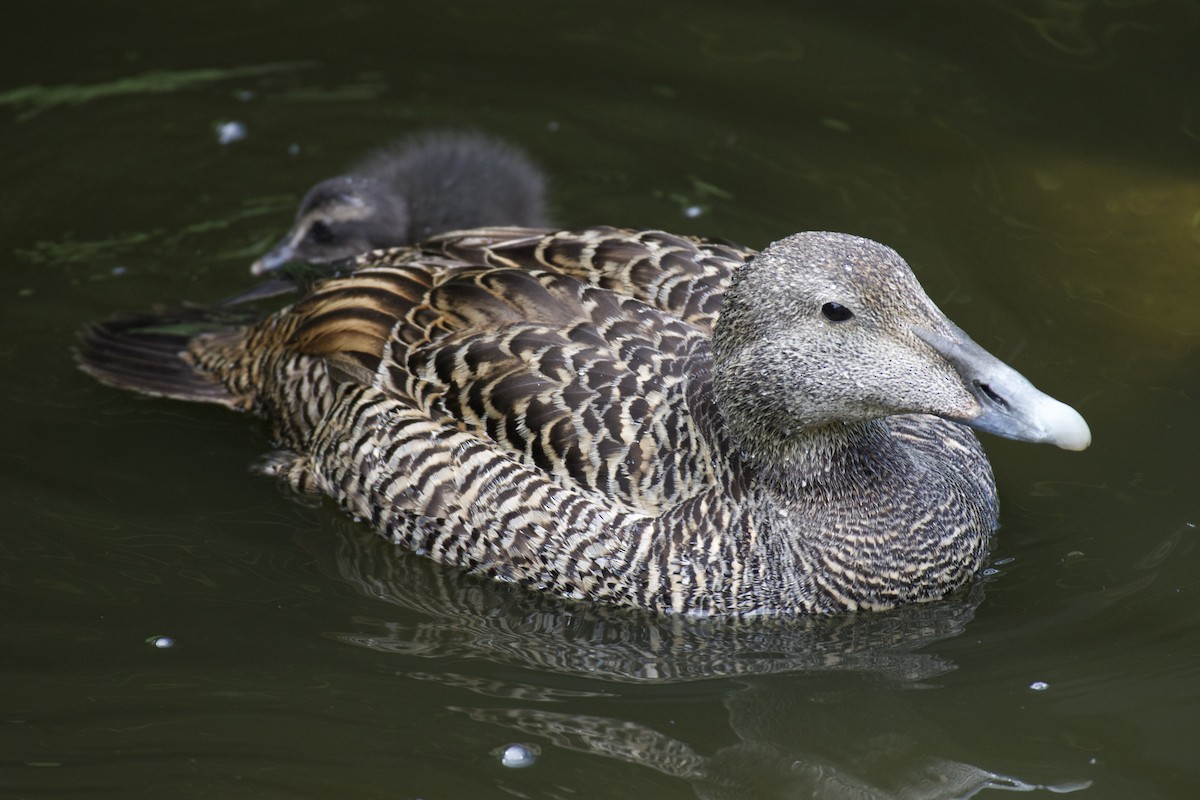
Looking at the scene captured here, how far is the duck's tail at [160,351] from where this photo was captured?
693cm

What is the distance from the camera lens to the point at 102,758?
4.91m

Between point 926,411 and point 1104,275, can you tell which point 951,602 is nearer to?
point 926,411

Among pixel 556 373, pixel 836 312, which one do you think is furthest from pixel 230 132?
pixel 836 312

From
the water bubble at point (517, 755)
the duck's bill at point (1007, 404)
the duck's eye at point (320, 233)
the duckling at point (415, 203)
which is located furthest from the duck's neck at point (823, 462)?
the duck's eye at point (320, 233)

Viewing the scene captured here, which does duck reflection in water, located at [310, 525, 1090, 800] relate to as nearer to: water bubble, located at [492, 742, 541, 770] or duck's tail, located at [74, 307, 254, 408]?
water bubble, located at [492, 742, 541, 770]

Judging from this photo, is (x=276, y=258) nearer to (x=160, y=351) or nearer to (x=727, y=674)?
(x=160, y=351)

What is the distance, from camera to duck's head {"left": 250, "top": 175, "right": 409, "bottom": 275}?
7.36 metres

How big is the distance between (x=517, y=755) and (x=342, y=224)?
3255mm

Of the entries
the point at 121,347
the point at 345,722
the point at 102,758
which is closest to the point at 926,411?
the point at 345,722

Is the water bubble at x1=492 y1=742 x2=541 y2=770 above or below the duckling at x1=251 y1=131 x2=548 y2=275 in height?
below

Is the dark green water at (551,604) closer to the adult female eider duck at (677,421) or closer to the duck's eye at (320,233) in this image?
the adult female eider duck at (677,421)

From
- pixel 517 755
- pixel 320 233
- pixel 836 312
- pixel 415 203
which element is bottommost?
pixel 517 755

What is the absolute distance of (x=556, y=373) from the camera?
18.6ft

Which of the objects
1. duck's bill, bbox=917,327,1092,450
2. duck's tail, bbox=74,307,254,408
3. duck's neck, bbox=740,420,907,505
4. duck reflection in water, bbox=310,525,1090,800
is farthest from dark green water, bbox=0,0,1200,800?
duck's bill, bbox=917,327,1092,450
